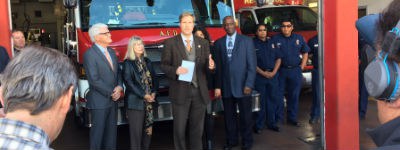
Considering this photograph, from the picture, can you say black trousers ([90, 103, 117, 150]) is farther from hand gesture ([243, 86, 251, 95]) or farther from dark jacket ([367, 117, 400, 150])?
dark jacket ([367, 117, 400, 150])

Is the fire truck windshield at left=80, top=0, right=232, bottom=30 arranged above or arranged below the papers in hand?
above

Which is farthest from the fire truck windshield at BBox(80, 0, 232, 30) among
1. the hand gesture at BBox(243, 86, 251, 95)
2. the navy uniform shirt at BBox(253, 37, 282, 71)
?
the hand gesture at BBox(243, 86, 251, 95)

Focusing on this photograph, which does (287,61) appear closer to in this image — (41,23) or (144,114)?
(144,114)

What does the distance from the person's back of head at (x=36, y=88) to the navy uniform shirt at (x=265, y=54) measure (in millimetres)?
5725

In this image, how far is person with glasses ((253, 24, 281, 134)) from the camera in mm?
7188

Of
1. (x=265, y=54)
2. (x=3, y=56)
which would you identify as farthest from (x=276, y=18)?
(x=3, y=56)

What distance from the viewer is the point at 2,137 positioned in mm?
1392

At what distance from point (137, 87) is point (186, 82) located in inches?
23.0

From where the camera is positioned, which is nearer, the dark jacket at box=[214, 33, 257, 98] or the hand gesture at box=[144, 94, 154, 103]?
the hand gesture at box=[144, 94, 154, 103]

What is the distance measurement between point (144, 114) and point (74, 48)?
2268 millimetres

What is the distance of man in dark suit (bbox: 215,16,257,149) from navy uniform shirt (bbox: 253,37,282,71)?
1266 mm

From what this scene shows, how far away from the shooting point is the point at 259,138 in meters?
6.87

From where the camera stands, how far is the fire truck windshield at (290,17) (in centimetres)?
997

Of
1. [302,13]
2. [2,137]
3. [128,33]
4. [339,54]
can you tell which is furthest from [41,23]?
[2,137]
